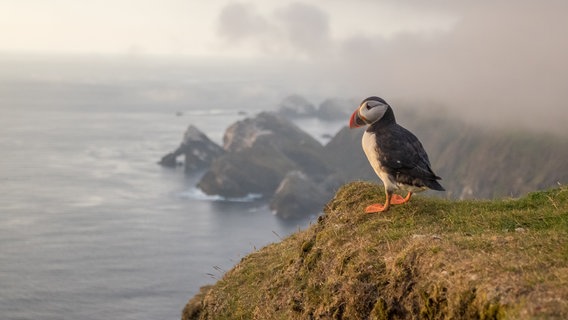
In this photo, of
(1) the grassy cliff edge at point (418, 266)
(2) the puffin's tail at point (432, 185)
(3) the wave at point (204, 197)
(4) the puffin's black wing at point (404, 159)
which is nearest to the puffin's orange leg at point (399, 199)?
(1) the grassy cliff edge at point (418, 266)

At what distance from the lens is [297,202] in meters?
180

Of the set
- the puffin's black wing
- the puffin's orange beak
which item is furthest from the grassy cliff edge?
the puffin's orange beak

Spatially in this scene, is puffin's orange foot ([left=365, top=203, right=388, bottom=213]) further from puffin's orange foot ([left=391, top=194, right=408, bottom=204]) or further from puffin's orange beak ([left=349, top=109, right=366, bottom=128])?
puffin's orange beak ([left=349, top=109, right=366, bottom=128])

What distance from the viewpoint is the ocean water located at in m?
93.7

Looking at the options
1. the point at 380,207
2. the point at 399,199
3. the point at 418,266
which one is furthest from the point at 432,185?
the point at 418,266

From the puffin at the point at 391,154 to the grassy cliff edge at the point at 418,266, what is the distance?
2.87ft

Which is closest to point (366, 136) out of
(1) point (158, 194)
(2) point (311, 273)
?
(2) point (311, 273)

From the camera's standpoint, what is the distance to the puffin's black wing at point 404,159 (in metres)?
14.1

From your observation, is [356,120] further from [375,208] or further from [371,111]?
[375,208]

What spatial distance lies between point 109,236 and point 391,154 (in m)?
119

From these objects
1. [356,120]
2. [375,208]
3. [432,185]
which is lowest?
[375,208]

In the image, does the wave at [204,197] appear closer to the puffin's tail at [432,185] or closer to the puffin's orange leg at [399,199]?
the puffin's orange leg at [399,199]

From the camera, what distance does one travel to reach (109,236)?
12638 cm

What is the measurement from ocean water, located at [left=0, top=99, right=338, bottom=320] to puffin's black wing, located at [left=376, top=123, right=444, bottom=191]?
163ft
